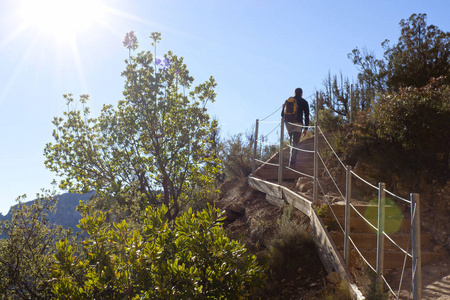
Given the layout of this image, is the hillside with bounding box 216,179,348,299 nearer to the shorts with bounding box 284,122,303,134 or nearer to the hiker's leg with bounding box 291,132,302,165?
the hiker's leg with bounding box 291,132,302,165

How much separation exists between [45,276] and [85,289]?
4251 mm

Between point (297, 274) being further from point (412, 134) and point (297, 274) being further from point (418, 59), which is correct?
point (418, 59)

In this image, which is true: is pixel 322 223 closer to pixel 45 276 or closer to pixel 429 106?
pixel 429 106

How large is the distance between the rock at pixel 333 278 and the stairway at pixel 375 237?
312mm

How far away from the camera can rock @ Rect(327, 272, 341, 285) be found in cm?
575

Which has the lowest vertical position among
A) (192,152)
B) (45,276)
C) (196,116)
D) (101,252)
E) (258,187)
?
(45,276)

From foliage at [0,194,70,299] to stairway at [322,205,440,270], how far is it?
4.97 m

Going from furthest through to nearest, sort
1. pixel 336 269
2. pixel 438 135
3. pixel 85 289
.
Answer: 1. pixel 438 135
2. pixel 336 269
3. pixel 85 289

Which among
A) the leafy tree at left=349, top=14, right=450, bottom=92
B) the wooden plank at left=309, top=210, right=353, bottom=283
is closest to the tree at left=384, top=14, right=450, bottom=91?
the leafy tree at left=349, top=14, right=450, bottom=92

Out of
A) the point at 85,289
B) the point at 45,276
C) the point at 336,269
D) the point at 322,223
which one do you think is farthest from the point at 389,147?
the point at 45,276

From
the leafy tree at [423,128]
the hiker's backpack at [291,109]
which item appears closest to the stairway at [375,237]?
the leafy tree at [423,128]

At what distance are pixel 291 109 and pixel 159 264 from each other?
6.85 m

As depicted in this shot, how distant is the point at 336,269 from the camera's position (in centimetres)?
593

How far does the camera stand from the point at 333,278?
5.86 meters
